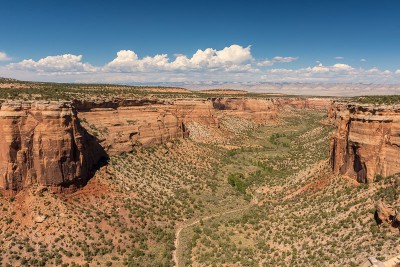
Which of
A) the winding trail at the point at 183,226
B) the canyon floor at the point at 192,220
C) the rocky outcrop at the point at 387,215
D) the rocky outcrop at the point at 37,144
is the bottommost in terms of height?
the winding trail at the point at 183,226

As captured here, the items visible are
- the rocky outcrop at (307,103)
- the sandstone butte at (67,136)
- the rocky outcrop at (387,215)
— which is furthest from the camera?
the rocky outcrop at (307,103)

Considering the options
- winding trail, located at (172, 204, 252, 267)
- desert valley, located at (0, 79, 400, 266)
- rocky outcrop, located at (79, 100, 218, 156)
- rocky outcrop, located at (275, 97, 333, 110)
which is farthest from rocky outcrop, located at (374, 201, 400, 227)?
rocky outcrop, located at (275, 97, 333, 110)

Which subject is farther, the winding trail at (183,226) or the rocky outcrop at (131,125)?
the rocky outcrop at (131,125)

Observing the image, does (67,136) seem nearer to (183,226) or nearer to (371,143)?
(183,226)

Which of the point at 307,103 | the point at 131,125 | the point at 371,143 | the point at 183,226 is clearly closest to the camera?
the point at 371,143

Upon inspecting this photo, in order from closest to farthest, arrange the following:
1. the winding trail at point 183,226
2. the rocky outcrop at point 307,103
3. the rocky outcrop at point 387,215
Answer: the rocky outcrop at point 387,215
the winding trail at point 183,226
the rocky outcrop at point 307,103

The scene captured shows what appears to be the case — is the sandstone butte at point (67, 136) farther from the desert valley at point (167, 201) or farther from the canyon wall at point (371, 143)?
the canyon wall at point (371, 143)

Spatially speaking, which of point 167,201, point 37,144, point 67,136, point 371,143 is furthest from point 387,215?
point 37,144

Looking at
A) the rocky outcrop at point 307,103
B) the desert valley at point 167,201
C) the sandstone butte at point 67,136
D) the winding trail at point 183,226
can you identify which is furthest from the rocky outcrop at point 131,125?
the rocky outcrop at point 307,103
